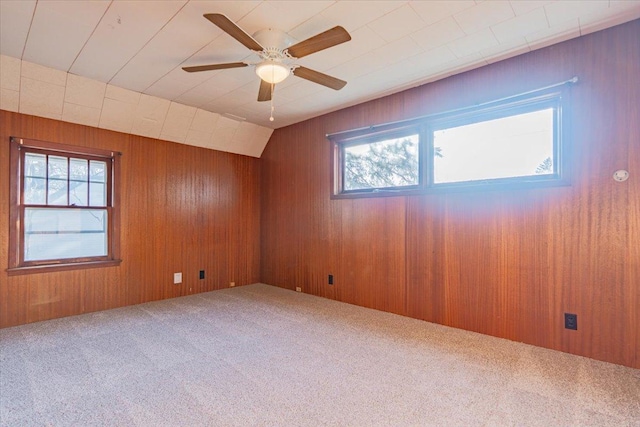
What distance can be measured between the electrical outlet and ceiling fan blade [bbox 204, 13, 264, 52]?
120 inches

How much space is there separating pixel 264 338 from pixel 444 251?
1888 millimetres

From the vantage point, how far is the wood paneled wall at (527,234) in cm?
225

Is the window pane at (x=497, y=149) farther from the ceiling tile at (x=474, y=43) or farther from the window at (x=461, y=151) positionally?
the ceiling tile at (x=474, y=43)

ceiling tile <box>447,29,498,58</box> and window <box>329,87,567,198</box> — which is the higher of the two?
ceiling tile <box>447,29,498,58</box>

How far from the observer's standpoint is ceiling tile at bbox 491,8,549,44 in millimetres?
2148

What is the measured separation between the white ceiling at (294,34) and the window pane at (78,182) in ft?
3.34

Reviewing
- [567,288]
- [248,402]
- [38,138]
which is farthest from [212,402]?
[38,138]

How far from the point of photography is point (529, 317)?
8.52ft

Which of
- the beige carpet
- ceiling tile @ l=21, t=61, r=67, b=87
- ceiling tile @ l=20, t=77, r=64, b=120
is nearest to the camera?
the beige carpet

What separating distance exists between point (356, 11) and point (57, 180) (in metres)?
3.49

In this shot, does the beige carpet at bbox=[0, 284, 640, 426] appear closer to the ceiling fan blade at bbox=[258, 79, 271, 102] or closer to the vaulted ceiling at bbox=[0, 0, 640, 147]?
the ceiling fan blade at bbox=[258, 79, 271, 102]

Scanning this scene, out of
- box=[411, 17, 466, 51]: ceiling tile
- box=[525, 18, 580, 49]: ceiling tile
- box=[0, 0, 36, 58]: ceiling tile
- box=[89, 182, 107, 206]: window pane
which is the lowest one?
box=[89, 182, 107, 206]: window pane

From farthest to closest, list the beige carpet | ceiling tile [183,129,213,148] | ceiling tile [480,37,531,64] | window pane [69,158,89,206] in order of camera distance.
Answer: ceiling tile [183,129,213,148] < window pane [69,158,89,206] < ceiling tile [480,37,531,64] < the beige carpet

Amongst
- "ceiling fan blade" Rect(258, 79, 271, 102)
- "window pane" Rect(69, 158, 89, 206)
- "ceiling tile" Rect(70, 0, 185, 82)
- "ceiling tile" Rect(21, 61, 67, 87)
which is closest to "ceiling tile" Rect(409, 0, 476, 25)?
"ceiling fan blade" Rect(258, 79, 271, 102)
